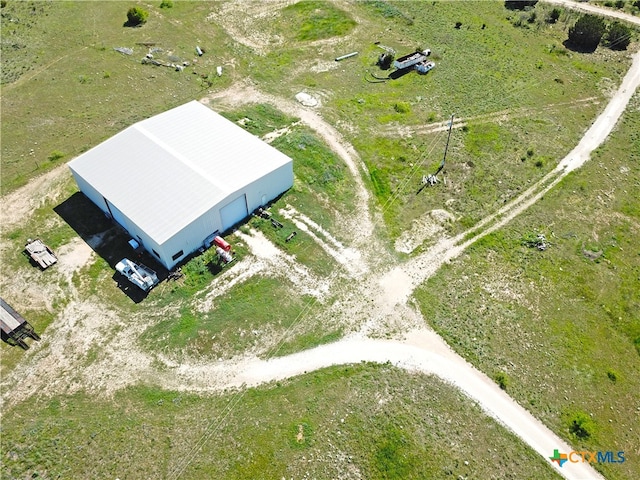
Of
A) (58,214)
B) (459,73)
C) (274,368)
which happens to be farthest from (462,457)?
(459,73)

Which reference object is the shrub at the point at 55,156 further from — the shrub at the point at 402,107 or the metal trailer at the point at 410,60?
the metal trailer at the point at 410,60

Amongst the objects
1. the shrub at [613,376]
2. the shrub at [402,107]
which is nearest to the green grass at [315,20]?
the shrub at [402,107]

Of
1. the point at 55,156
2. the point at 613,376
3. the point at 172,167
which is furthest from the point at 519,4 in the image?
the point at 55,156

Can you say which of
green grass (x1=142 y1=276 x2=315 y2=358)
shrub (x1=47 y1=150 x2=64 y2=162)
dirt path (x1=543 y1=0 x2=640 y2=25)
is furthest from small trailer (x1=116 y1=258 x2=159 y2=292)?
dirt path (x1=543 y1=0 x2=640 y2=25)

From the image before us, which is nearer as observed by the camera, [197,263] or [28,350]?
[28,350]

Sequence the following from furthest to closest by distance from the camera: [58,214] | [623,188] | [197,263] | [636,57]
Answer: [636,57]
[623,188]
[58,214]
[197,263]

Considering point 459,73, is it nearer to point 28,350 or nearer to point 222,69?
point 222,69
